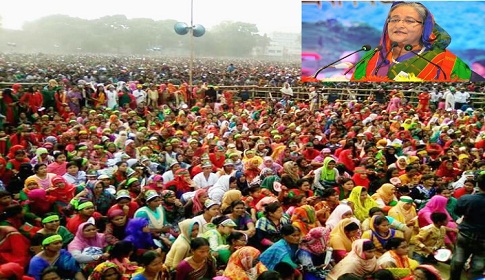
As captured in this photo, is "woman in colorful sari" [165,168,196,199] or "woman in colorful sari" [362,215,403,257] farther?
"woman in colorful sari" [165,168,196,199]

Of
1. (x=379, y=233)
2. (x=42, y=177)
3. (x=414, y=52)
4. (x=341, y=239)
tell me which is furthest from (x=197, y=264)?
(x=414, y=52)

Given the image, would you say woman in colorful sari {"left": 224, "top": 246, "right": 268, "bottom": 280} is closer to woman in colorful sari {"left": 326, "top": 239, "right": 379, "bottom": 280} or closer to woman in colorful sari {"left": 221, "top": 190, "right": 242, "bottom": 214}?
woman in colorful sari {"left": 326, "top": 239, "right": 379, "bottom": 280}

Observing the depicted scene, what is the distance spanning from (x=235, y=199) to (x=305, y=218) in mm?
732

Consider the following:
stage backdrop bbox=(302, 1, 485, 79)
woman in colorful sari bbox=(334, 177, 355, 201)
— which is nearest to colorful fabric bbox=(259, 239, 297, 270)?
woman in colorful sari bbox=(334, 177, 355, 201)

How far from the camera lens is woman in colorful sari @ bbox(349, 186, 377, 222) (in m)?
5.41

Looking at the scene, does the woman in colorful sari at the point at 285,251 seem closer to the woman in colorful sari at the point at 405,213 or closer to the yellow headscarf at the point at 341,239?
the yellow headscarf at the point at 341,239

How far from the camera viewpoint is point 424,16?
68.0ft

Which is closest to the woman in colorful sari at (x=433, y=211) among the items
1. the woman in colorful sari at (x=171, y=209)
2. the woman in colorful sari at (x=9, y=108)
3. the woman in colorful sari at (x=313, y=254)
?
the woman in colorful sari at (x=313, y=254)

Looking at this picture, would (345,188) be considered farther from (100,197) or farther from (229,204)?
(100,197)

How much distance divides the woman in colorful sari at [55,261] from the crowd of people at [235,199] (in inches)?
0.4

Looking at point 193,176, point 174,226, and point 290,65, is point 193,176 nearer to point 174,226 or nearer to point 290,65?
point 174,226

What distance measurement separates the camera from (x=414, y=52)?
66.8 feet

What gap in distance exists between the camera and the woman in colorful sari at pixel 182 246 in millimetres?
4066

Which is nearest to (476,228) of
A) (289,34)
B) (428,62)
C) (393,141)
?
(393,141)
